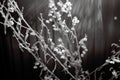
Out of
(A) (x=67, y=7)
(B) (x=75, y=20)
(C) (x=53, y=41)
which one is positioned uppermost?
(A) (x=67, y=7)

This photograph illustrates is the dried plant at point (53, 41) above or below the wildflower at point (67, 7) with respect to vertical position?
below

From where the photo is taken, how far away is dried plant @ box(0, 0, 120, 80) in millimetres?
2025

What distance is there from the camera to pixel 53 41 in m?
2.15

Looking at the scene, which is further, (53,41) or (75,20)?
(53,41)

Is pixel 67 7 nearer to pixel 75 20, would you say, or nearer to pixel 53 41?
pixel 75 20

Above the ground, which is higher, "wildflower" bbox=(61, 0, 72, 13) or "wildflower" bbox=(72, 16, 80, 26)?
"wildflower" bbox=(61, 0, 72, 13)

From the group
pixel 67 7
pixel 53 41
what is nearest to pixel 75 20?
pixel 67 7

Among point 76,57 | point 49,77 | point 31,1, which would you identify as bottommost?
point 49,77

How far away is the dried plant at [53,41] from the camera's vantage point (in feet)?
6.64

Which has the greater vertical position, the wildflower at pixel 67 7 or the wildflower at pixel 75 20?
the wildflower at pixel 67 7

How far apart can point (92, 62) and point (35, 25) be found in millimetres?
715

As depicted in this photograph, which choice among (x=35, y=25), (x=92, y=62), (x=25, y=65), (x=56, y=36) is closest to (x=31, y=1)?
(x=35, y=25)

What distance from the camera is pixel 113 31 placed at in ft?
6.59

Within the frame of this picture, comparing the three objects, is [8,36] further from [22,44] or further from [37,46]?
[37,46]
